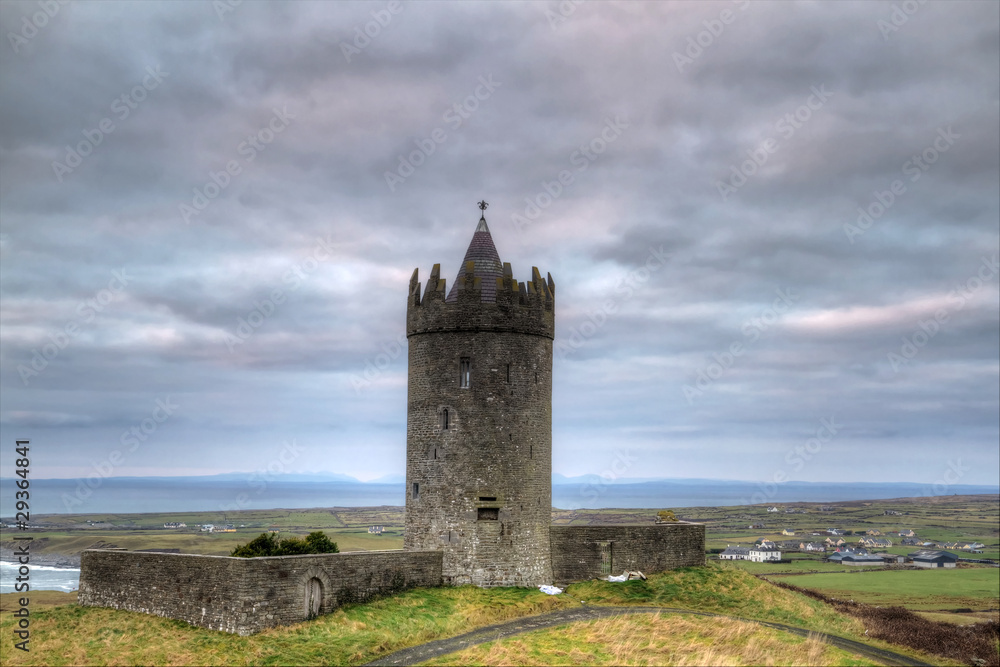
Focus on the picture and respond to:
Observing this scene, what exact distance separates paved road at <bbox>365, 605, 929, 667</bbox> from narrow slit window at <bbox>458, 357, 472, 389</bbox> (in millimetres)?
8668

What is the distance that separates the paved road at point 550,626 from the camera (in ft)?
70.3

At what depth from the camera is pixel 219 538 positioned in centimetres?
9844

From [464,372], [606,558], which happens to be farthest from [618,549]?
[464,372]

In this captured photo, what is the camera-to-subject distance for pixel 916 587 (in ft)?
265

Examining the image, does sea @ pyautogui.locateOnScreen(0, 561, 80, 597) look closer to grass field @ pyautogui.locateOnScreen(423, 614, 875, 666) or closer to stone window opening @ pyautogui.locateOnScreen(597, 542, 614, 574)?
stone window opening @ pyautogui.locateOnScreen(597, 542, 614, 574)

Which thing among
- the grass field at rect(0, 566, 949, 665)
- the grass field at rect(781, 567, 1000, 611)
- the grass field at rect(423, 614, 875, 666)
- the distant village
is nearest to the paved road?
the grass field at rect(0, 566, 949, 665)

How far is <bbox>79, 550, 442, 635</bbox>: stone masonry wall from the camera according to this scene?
891 inches

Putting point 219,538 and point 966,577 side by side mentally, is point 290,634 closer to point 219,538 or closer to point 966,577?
point 219,538

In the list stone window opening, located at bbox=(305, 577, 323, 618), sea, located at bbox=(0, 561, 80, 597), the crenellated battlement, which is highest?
the crenellated battlement

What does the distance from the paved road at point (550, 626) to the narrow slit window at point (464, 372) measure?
867cm

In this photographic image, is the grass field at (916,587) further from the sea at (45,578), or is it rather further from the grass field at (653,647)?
the sea at (45,578)

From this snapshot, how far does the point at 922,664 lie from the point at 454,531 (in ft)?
50.8

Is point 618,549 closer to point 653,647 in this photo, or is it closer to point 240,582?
point 653,647

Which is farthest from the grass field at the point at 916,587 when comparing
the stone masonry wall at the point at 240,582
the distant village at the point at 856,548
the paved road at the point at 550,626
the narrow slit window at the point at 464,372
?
the stone masonry wall at the point at 240,582
